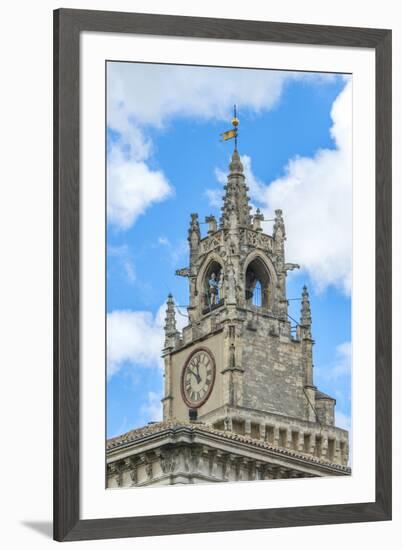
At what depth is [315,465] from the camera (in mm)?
12320

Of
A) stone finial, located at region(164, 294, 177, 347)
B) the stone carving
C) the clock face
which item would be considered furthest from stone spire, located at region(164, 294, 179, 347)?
the stone carving

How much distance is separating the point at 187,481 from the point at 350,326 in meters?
1.65

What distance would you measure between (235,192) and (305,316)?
3.57ft

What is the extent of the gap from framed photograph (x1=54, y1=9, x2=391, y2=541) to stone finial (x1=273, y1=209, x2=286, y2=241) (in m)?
0.02

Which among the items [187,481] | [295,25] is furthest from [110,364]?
[295,25]

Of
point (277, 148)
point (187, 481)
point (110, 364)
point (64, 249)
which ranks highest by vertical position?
point (277, 148)

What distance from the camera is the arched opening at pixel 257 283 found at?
12.6 meters

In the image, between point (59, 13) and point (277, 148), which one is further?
point (277, 148)

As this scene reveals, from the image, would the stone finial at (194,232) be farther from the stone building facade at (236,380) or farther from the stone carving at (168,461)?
the stone carving at (168,461)

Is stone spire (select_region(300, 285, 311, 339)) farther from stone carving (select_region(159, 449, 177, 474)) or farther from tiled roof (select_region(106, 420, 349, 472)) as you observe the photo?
stone carving (select_region(159, 449, 177, 474))

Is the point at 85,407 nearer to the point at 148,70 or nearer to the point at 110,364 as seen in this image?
the point at 110,364

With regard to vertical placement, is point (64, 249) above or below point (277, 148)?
below

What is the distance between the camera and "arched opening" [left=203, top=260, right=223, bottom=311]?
12086mm

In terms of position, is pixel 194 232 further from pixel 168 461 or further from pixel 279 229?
pixel 168 461
